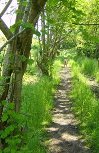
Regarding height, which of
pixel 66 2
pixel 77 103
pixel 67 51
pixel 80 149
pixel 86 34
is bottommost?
pixel 80 149

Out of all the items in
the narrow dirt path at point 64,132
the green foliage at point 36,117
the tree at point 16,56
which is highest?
the tree at point 16,56

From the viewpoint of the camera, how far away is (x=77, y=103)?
10297 millimetres

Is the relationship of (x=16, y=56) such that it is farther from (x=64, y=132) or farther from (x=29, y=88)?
(x=29, y=88)

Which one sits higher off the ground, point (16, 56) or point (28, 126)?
point (16, 56)

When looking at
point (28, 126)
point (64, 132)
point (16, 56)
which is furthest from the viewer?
point (64, 132)

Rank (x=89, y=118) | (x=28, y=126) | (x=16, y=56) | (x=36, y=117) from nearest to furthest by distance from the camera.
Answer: (x=16, y=56) < (x=28, y=126) < (x=36, y=117) < (x=89, y=118)

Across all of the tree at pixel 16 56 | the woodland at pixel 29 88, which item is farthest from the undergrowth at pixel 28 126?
the tree at pixel 16 56

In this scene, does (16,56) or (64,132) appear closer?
(16,56)

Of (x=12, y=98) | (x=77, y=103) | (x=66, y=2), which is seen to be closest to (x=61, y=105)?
(x=77, y=103)

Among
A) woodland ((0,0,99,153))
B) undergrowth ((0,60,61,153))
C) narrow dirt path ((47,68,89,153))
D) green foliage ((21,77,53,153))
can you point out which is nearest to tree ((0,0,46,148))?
woodland ((0,0,99,153))

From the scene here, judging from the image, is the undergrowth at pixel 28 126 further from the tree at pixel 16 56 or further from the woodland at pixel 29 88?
the tree at pixel 16 56

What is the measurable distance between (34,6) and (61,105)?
7.45m

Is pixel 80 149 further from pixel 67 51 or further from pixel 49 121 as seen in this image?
pixel 67 51

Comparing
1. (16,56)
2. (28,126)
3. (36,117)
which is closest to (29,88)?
(36,117)
